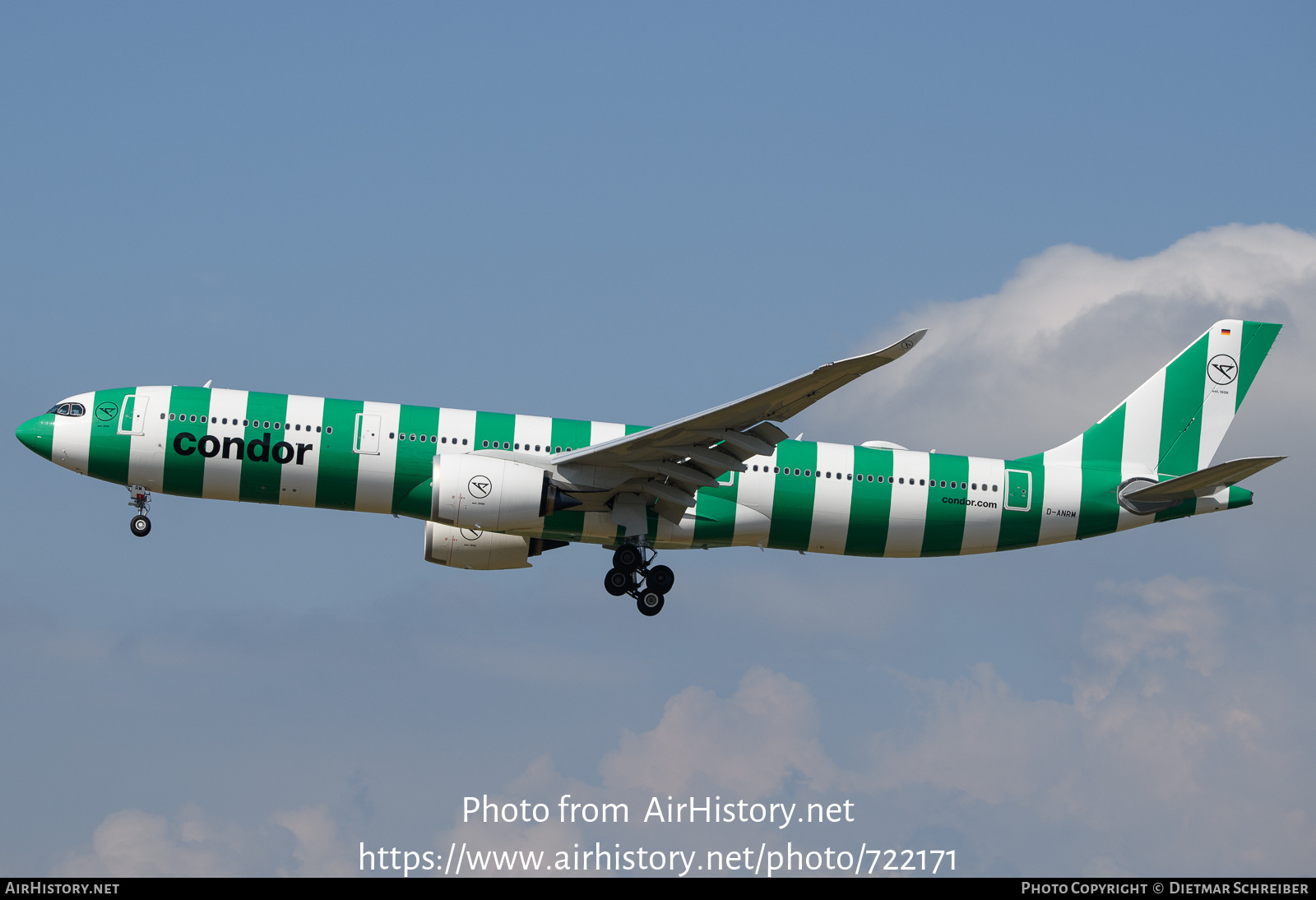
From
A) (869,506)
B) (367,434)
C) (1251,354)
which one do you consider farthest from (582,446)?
(1251,354)

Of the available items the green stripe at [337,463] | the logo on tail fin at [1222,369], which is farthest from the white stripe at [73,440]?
the logo on tail fin at [1222,369]

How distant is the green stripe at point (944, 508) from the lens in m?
36.7

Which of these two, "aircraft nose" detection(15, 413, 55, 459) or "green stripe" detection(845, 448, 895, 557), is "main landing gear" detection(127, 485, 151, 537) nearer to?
"aircraft nose" detection(15, 413, 55, 459)

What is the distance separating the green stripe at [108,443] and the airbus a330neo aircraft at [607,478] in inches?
1.7

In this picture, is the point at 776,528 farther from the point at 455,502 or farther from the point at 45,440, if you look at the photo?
the point at 45,440

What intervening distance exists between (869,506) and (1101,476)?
21.2ft

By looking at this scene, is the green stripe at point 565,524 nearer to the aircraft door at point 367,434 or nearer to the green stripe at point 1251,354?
the aircraft door at point 367,434

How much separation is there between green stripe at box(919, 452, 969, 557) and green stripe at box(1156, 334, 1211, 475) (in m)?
6.07

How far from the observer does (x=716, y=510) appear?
35781 mm

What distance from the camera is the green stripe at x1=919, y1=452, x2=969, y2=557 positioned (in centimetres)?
3666

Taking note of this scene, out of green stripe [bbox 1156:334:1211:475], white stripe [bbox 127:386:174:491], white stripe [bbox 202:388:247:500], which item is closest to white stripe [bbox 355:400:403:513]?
white stripe [bbox 202:388:247:500]

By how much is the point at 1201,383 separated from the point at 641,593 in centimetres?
1656
